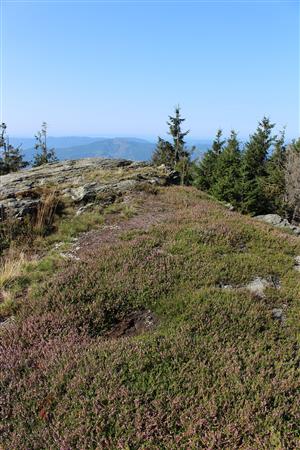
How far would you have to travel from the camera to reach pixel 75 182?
794 inches

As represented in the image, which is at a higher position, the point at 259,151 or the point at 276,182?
the point at 259,151

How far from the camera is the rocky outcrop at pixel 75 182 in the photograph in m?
14.7

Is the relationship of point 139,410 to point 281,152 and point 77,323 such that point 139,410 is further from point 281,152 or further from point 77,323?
point 281,152

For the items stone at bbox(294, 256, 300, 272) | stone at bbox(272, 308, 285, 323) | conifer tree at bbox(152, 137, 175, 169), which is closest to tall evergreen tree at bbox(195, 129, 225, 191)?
conifer tree at bbox(152, 137, 175, 169)

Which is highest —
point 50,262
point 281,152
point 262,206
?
point 281,152

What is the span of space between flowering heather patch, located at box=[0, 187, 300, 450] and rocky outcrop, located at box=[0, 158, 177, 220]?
6353 mm

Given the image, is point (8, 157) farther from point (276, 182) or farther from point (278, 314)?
point (278, 314)

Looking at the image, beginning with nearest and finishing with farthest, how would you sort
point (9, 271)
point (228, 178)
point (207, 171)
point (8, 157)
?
point (9, 271) → point (228, 178) → point (207, 171) → point (8, 157)

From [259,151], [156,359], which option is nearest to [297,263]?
[156,359]

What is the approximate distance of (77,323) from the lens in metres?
6.63

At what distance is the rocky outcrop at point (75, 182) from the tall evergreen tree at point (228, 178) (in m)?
20.7

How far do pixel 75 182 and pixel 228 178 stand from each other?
29.4 meters

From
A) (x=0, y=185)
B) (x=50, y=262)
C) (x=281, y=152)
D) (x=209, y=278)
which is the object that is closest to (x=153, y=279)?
(x=209, y=278)

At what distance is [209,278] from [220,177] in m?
41.6
